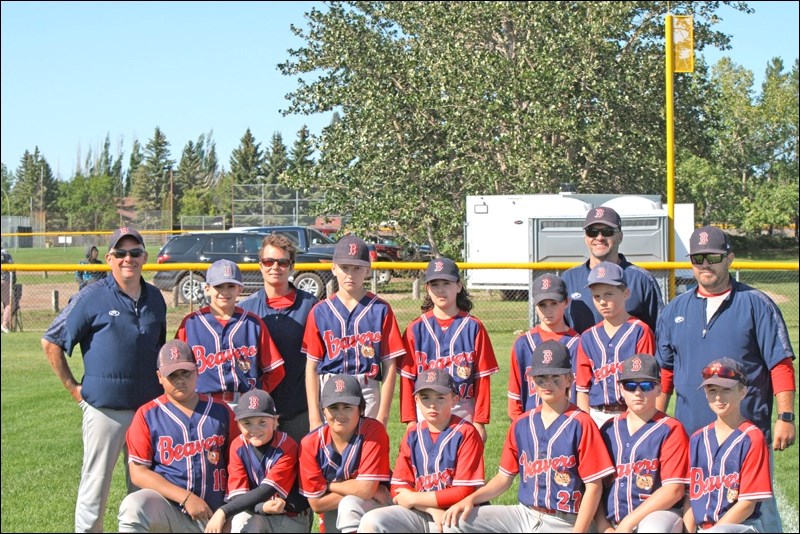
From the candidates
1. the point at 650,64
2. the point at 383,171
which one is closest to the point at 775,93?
the point at 650,64

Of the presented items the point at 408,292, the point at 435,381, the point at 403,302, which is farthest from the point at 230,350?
the point at 408,292

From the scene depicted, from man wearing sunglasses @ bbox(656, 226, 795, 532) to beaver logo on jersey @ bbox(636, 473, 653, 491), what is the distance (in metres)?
0.58

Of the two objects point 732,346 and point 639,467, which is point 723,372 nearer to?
point 732,346

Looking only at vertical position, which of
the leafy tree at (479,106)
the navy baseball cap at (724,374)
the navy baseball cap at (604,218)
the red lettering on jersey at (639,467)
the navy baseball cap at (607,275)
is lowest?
the red lettering on jersey at (639,467)

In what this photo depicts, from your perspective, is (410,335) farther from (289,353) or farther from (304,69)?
(304,69)

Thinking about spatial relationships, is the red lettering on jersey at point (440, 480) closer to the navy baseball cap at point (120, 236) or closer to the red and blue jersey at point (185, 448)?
the red and blue jersey at point (185, 448)

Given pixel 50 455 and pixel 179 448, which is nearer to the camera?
Answer: pixel 179 448

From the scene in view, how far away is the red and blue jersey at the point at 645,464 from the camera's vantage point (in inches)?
190

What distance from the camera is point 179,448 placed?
517cm

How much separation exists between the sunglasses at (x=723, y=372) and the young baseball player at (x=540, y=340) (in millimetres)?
897

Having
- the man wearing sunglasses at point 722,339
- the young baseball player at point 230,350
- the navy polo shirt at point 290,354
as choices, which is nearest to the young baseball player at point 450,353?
the navy polo shirt at point 290,354

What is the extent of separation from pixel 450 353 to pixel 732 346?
5.32 ft

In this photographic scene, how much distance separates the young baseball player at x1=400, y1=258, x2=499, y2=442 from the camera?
220 inches

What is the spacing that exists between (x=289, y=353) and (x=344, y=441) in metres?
0.84
